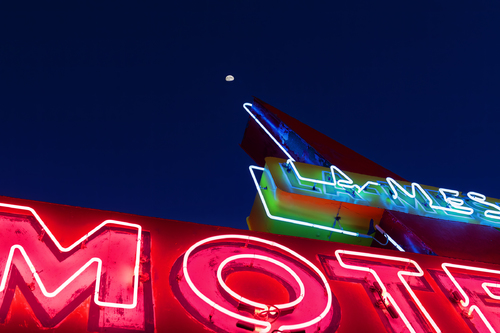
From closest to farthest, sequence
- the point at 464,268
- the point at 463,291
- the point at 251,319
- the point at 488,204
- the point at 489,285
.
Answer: the point at 251,319 → the point at 463,291 → the point at 489,285 → the point at 464,268 → the point at 488,204

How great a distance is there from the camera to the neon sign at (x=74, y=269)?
109 inches

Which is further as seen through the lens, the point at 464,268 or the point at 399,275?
the point at 464,268

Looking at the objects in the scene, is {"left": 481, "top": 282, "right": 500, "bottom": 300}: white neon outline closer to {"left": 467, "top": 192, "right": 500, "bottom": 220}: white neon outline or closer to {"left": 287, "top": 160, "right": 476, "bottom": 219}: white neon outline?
{"left": 287, "top": 160, "right": 476, "bottom": 219}: white neon outline

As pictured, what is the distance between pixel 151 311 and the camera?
2.89 meters

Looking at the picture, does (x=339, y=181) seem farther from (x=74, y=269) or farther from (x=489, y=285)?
(x=74, y=269)

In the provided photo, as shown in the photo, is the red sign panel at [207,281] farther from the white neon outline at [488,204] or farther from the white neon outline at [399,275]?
the white neon outline at [488,204]

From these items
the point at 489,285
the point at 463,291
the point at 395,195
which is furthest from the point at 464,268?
the point at 395,195

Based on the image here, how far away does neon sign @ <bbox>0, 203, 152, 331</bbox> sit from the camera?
9.12 feet

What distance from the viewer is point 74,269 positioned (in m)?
3.09

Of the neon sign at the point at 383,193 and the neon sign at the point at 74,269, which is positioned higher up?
the neon sign at the point at 383,193

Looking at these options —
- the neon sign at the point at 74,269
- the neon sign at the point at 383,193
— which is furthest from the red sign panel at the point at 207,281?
the neon sign at the point at 383,193

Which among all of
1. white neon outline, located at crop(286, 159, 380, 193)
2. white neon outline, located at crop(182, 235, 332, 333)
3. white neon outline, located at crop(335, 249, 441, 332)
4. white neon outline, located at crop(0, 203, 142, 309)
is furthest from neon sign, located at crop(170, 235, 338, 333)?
white neon outline, located at crop(286, 159, 380, 193)

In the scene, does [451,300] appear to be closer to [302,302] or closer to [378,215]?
[302,302]

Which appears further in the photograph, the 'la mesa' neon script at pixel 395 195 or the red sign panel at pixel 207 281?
the 'la mesa' neon script at pixel 395 195
